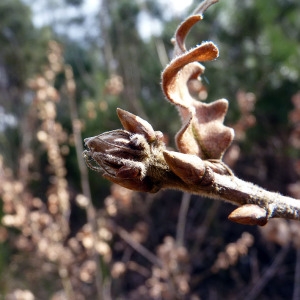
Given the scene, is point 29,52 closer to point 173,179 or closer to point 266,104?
point 266,104

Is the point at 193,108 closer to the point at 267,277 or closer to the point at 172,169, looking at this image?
the point at 172,169

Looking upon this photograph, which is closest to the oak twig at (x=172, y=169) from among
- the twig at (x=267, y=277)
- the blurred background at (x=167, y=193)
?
the blurred background at (x=167, y=193)

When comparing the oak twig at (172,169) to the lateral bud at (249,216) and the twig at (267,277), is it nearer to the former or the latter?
the lateral bud at (249,216)

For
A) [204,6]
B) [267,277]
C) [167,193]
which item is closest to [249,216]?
[204,6]

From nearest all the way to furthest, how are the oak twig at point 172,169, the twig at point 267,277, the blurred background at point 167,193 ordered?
the oak twig at point 172,169 → the blurred background at point 167,193 → the twig at point 267,277

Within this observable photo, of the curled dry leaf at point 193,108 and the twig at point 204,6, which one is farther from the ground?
the twig at point 204,6

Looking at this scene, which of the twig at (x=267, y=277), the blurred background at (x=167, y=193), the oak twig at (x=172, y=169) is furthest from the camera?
the twig at (x=267, y=277)

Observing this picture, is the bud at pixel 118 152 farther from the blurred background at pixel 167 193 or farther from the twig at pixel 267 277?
the twig at pixel 267 277

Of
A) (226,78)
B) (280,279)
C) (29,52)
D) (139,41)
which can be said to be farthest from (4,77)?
(280,279)

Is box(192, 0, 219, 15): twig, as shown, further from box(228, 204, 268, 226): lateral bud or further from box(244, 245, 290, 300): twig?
box(244, 245, 290, 300): twig

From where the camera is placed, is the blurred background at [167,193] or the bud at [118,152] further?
the blurred background at [167,193]

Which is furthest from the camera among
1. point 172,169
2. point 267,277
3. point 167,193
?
point 167,193
